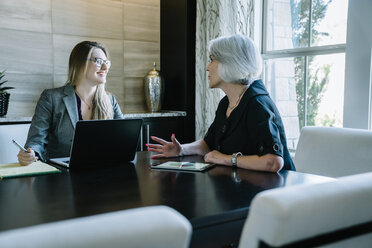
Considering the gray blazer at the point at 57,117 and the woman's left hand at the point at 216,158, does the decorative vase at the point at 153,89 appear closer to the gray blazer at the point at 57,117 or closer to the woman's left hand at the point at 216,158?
the gray blazer at the point at 57,117

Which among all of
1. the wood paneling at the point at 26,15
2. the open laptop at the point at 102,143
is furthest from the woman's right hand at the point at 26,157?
the wood paneling at the point at 26,15

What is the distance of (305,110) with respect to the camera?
3166 mm

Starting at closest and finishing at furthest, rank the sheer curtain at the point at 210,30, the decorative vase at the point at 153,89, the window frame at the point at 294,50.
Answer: the window frame at the point at 294,50
the sheer curtain at the point at 210,30
the decorative vase at the point at 153,89

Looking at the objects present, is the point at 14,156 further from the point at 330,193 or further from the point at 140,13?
the point at 330,193

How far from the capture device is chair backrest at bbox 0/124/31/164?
2.96 metres

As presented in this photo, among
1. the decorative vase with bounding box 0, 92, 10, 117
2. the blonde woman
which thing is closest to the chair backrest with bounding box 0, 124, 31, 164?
the decorative vase with bounding box 0, 92, 10, 117

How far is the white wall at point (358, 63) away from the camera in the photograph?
2551mm

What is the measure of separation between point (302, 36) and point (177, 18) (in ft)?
4.45

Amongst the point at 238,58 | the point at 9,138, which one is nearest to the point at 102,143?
the point at 238,58

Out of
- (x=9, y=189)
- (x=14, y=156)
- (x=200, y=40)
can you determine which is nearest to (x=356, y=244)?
(x=9, y=189)

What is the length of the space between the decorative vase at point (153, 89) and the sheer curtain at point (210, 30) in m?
0.43

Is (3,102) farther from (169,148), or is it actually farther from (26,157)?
(169,148)

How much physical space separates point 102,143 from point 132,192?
0.47m

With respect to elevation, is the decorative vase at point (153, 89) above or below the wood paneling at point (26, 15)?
below
